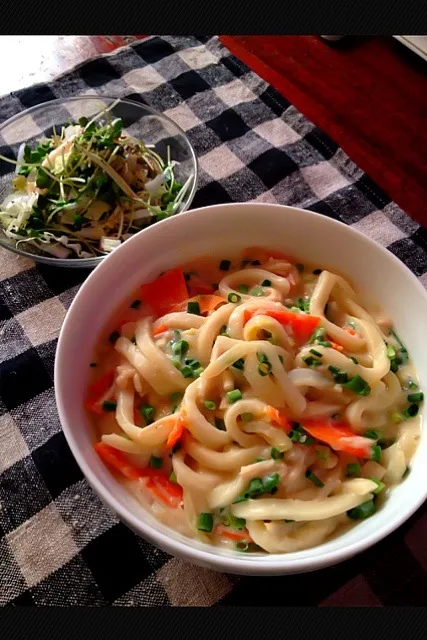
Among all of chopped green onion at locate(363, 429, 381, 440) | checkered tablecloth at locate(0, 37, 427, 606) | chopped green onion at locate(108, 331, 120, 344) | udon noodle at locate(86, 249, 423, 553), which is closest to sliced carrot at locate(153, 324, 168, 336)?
udon noodle at locate(86, 249, 423, 553)

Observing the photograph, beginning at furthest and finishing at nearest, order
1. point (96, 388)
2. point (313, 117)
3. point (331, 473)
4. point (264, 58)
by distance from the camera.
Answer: point (264, 58)
point (313, 117)
point (96, 388)
point (331, 473)

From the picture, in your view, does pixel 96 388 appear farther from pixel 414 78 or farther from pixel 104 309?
pixel 414 78

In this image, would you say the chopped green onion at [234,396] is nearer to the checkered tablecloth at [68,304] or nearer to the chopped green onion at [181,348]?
the chopped green onion at [181,348]

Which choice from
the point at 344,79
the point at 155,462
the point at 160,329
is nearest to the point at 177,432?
the point at 155,462

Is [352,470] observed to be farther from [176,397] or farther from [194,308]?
[194,308]

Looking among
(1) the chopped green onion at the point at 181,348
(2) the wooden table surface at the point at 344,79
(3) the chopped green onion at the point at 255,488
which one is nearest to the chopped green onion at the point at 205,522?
(3) the chopped green onion at the point at 255,488

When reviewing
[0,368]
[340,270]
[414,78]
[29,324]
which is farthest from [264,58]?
[0,368]

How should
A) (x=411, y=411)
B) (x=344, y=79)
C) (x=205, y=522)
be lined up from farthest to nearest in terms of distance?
(x=344, y=79) → (x=411, y=411) → (x=205, y=522)
